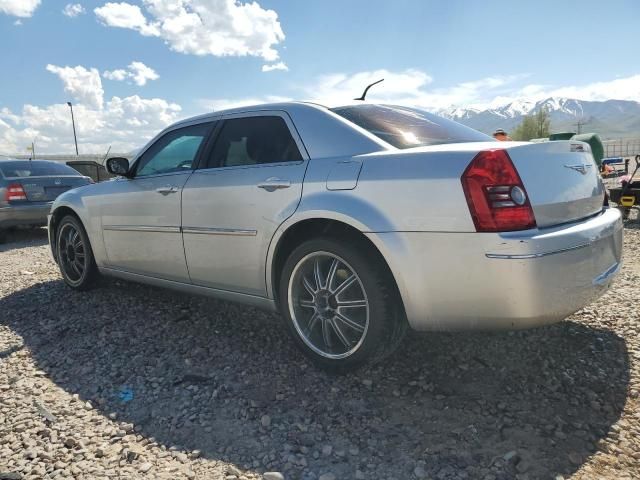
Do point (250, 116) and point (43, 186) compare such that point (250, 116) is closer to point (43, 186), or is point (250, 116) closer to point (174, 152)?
point (174, 152)

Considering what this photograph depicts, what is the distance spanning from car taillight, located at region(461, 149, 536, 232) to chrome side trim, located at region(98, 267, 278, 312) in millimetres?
1433

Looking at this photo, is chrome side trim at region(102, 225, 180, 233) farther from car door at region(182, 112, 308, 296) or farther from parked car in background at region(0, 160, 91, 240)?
parked car in background at region(0, 160, 91, 240)

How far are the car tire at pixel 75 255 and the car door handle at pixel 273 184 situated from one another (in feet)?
7.91

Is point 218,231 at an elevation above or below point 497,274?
above

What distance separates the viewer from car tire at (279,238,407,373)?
2.60 metres

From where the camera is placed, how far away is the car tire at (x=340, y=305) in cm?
260

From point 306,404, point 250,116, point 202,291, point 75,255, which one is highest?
point 250,116

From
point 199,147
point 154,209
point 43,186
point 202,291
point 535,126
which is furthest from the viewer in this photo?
point 535,126

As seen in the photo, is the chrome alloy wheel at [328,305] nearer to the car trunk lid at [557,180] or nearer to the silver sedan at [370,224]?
the silver sedan at [370,224]

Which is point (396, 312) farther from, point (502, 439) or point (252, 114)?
point (252, 114)

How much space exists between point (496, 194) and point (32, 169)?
8.71m

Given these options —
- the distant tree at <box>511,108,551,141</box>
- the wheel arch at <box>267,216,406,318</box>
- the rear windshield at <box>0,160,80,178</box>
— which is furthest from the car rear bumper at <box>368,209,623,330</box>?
the distant tree at <box>511,108,551,141</box>

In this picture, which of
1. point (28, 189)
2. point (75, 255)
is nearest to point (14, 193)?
point (28, 189)

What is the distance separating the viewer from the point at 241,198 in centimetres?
314
